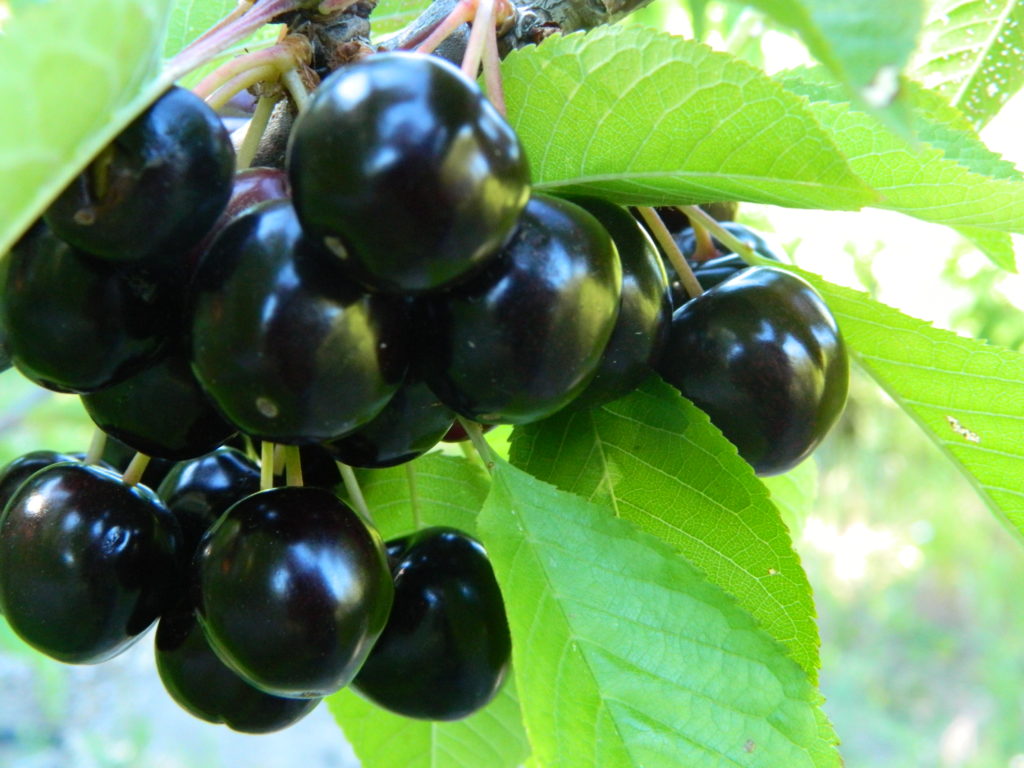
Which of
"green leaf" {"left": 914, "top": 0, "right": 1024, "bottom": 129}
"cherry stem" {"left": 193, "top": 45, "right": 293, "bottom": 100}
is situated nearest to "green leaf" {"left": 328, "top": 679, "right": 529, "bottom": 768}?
"cherry stem" {"left": 193, "top": 45, "right": 293, "bottom": 100}

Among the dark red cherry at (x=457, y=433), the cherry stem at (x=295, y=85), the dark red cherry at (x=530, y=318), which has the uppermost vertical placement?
the cherry stem at (x=295, y=85)

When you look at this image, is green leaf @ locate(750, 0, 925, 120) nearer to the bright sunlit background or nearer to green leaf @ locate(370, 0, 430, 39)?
green leaf @ locate(370, 0, 430, 39)

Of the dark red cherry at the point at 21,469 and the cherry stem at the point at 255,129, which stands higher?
the cherry stem at the point at 255,129

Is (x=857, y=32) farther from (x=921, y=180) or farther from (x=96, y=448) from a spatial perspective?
(x=96, y=448)

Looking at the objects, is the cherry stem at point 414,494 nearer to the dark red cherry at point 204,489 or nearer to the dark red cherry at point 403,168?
the dark red cherry at point 204,489

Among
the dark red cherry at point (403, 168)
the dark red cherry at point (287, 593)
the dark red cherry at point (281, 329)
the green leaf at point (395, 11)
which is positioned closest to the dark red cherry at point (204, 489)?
the dark red cherry at point (287, 593)
